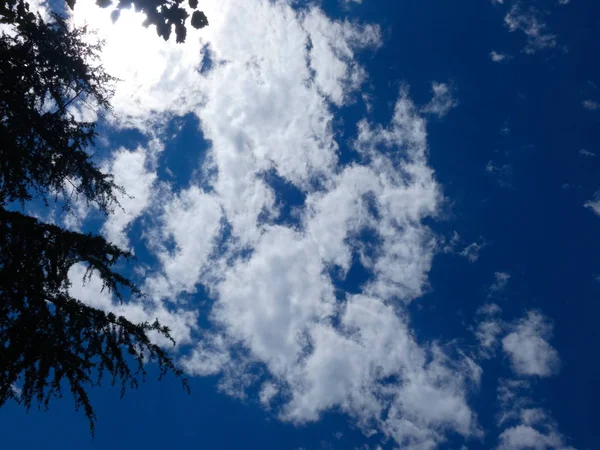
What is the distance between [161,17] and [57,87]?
506 cm

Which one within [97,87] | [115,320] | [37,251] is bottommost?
[115,320]

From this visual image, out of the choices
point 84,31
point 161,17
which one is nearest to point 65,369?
point 161,17

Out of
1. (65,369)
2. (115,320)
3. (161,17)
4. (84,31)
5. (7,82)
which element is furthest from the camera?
(84,31)

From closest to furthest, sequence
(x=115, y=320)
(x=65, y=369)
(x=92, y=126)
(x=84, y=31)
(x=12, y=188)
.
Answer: (x=65, y=369), (x=115, y=320), (x=12, y=188), (x=92, y=126), (x=84, y=31)

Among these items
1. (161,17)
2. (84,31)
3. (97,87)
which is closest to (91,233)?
(161,17)

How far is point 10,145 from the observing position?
6.71 metres

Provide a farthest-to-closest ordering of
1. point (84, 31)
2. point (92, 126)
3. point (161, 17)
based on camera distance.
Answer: point (84, 31), point (92, 126), point (161, 17)

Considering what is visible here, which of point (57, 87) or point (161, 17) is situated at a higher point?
point (57, 87)

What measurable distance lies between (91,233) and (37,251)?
0.96 m

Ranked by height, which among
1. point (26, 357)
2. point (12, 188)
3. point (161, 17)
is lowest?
point (26, 357)

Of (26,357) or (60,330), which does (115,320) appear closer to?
(60,330)

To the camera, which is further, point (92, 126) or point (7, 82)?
point (92, 126)

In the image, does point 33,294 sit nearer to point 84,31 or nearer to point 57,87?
point 57,87

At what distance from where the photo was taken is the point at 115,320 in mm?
6582
